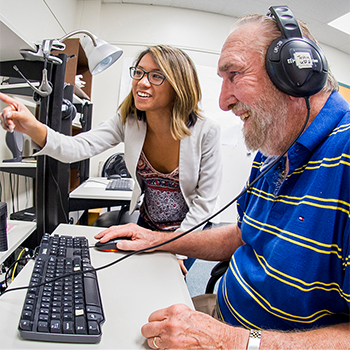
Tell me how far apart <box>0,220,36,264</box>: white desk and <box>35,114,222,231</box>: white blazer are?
1.05 ft

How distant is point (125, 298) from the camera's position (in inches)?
21.2

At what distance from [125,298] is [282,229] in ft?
1.18

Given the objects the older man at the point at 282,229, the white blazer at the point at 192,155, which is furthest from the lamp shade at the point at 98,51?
the older man at the point at 282,229

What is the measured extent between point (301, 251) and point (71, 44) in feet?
7.50

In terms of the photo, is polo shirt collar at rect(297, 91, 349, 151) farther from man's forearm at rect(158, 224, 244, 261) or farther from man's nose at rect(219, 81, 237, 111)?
man's forearm at rect(158, 224, 244, 261)

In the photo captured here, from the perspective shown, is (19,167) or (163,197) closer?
(163,197)

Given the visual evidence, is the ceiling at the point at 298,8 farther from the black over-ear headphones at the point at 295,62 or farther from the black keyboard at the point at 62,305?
the black keyboard at the point at 62,305

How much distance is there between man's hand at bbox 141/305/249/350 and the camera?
1.37 ft

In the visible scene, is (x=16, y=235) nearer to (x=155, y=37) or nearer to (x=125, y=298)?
(x=125, y=298)

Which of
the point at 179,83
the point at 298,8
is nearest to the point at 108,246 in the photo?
the point at 179,83

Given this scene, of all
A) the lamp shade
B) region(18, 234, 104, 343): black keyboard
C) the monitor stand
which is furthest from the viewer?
the monitor stand

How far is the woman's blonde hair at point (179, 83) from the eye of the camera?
1105 millimetres

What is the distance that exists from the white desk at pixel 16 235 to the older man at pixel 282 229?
54 cm

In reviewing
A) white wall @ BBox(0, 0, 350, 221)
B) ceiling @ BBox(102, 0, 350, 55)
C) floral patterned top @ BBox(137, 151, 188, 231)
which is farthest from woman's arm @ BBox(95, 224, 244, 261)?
ceiling @ BBox(102, 0, 350, 55)
